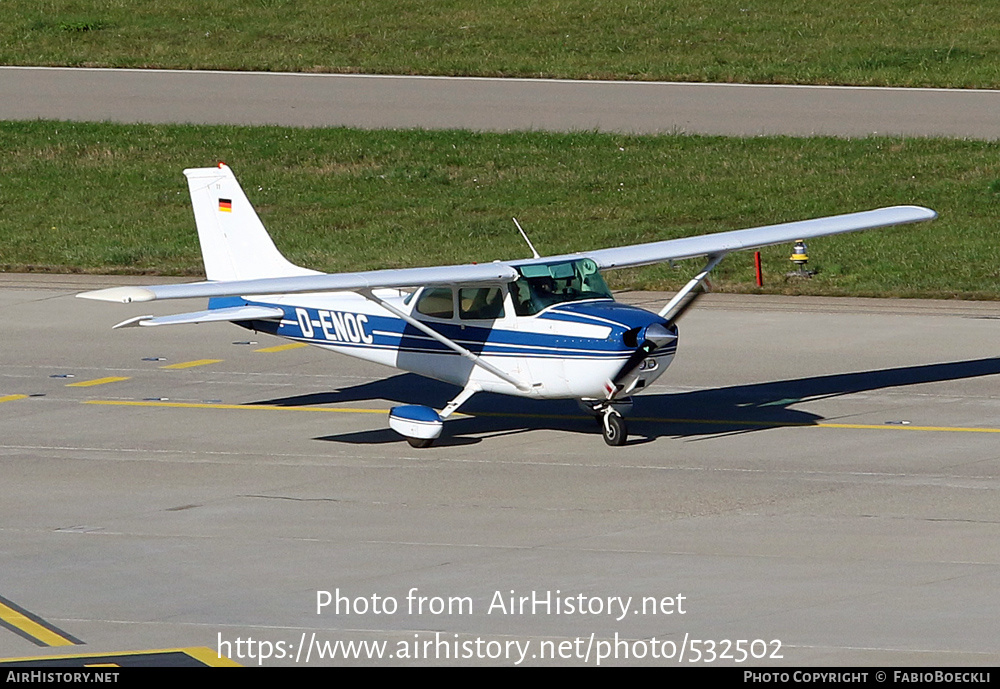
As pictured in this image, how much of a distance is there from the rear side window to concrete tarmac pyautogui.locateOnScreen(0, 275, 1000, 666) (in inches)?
53.7

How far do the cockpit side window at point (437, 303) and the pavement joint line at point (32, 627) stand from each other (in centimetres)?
652

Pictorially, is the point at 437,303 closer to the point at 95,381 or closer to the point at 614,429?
the point at 614,429

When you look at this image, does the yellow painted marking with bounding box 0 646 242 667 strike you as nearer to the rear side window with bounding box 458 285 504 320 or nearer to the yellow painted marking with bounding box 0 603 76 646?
the yellow painted marking with bounding box 0 603 76 646

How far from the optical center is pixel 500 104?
38344mm

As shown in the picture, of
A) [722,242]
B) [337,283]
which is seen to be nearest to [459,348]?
[337,283]

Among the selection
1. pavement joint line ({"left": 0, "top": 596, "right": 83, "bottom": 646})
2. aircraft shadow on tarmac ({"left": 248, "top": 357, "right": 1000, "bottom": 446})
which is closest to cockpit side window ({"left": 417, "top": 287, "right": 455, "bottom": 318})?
aircraft shadow on tarmac ({"left": 248, "top": 357, "right": 1000, "bottom": 446})

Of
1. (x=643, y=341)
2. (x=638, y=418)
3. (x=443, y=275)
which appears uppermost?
(x=443, y=275)

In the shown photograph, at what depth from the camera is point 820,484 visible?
51.0 feet

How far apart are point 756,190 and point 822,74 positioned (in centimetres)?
891

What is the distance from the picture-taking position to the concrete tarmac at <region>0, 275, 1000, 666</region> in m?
11.4

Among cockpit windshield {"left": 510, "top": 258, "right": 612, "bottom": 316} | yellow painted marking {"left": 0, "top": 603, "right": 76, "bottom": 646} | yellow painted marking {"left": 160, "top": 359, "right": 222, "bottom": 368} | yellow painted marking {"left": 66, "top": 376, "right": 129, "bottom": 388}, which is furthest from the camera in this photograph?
yellow painted marking {"left": 160, "top": 359, "right": 222, "bottom": 368}

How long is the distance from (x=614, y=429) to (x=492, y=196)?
16208 millimetres

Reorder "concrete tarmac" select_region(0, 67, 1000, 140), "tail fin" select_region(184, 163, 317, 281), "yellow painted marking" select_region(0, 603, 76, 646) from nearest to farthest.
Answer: "yellow painted marking" select_region(0, 603, 76, 646) → "tail fin" select_region(184, 163, 317, 281) → "concrete tarmac" select_region(0, 67, 1000, 140)

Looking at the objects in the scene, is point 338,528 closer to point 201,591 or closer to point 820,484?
point 201,591
